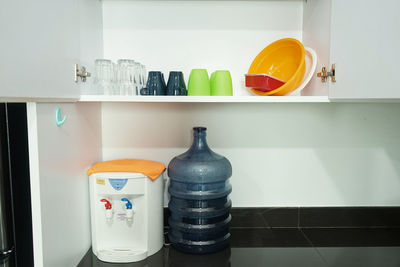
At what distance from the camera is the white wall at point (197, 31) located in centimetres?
130

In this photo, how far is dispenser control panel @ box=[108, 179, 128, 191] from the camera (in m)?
1.07

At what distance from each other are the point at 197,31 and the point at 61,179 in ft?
2.59

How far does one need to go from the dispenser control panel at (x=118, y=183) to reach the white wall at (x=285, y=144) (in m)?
0.27

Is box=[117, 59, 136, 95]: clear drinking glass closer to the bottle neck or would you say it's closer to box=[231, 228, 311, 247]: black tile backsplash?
the bottle neck

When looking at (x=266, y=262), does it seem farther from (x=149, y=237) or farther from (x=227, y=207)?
(x=149, y=237)

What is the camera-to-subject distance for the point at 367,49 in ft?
3.06

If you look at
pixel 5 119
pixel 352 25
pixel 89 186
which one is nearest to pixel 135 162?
pixel 89 186

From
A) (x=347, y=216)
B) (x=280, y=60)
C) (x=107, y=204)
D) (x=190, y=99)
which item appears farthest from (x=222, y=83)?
(x=347, y=216)

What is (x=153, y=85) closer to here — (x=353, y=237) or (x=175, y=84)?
(x=175, y=84)

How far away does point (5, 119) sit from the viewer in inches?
30.5

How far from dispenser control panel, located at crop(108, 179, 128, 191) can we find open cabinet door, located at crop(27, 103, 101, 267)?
12 centimetres

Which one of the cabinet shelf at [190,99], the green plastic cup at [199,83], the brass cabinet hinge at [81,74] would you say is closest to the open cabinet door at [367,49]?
the cabinet shelf at [190,99]

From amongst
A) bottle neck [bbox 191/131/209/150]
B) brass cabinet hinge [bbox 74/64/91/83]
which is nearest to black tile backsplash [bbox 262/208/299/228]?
bottle neck [bbox 191/131/209/150]

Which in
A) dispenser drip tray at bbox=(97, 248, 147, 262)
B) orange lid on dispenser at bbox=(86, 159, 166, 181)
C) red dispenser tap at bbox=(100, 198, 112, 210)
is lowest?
dispenser drip tray at bbox=(97, 248, 147, 262)
